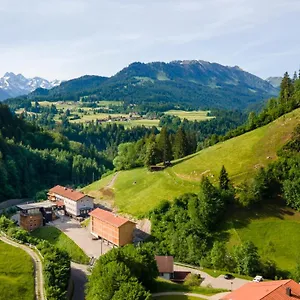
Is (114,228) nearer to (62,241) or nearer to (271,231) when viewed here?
(62,241)

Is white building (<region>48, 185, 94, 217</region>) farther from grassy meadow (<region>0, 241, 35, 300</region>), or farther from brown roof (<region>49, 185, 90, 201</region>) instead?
grassy meadow (<region>0, 241, 35, 300</region>)

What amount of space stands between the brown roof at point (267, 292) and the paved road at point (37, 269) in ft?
87.5

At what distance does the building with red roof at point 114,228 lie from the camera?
80375mm

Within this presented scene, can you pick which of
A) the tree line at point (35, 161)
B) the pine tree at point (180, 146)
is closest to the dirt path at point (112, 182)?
the pine tree at point (180, 146)

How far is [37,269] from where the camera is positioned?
211 ft

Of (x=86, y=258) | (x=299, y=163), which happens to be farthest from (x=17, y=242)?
(x=299, y=163)

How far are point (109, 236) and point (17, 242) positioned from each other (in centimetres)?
1777

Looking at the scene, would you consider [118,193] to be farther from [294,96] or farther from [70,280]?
[294,96]

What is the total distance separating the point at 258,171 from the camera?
84938mm

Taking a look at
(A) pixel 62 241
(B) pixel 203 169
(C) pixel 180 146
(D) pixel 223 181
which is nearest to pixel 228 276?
(D) pixel 223 181

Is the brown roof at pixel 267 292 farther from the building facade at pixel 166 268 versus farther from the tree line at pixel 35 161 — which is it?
the tree line at pixel 35 161

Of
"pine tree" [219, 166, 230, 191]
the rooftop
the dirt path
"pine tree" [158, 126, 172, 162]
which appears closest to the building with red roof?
"pine tree" [219, 166, 230, 191]

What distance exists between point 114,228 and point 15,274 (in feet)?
77.5

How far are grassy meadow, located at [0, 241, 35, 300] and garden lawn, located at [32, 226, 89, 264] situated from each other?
38.2 ft
